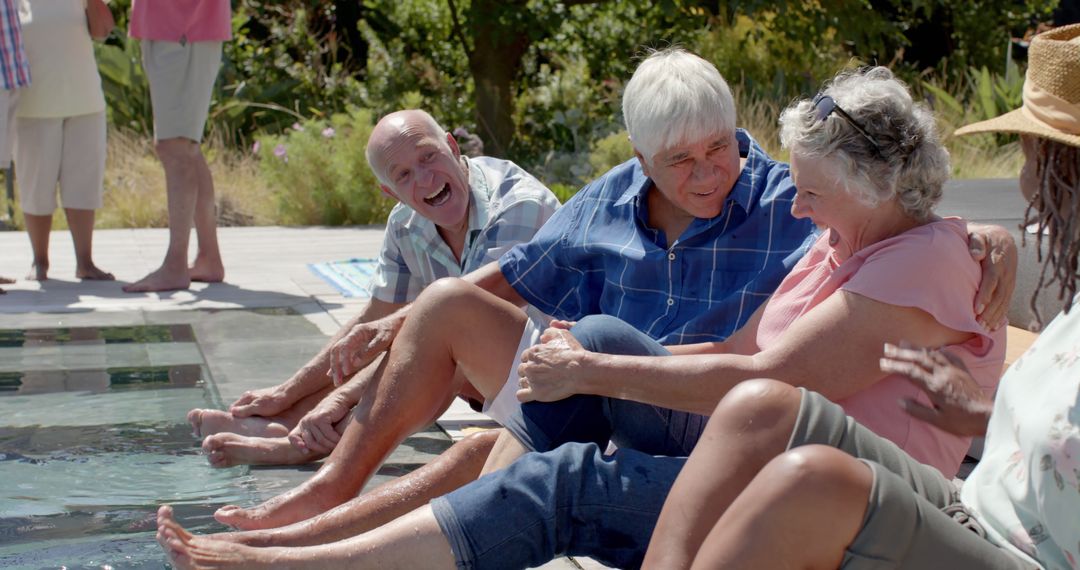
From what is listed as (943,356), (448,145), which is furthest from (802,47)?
(943,356)

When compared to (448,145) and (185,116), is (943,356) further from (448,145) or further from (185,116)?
(185,116)

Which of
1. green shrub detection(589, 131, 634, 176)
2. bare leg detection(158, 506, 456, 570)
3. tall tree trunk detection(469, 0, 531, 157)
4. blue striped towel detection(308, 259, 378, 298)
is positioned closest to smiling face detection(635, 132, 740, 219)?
bare leg detection(158, 506, 456, 570)

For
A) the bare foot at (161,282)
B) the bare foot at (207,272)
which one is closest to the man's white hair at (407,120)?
the bare foot at (161,282)

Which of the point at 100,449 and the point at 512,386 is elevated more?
the point at 512,386

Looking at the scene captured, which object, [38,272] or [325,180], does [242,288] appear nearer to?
[38,272]

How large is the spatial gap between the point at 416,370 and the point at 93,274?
455cm

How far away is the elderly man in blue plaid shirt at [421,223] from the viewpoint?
3.75 meters

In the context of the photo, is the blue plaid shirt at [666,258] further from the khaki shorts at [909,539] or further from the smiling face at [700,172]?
the khaki shorts at [909,539]

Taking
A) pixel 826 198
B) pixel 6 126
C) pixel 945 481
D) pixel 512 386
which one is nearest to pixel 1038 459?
pixel 945 481

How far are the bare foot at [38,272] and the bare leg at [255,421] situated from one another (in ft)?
11.7

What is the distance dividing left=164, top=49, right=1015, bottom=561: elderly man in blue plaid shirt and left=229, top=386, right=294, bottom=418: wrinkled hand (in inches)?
30.3

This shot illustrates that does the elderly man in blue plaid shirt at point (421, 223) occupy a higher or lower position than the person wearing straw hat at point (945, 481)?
lower

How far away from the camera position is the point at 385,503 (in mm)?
2850

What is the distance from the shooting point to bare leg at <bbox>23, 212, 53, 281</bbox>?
23.2 ft
